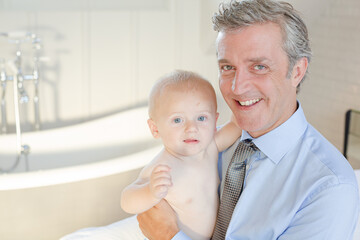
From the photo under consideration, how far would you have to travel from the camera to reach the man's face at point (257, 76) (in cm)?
148

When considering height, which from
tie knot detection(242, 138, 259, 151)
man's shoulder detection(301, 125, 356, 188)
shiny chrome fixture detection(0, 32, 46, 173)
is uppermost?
man's shoulder detection(301, 125, 356, 188)

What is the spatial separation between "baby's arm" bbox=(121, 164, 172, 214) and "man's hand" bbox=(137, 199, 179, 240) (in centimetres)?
3

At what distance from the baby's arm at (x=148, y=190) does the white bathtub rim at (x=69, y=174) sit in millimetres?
1185

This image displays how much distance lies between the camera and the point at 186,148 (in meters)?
1.64

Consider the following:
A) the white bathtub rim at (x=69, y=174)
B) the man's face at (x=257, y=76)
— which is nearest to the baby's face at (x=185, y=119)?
the man's face at (x=257, y=76)

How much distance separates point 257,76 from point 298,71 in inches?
5.9

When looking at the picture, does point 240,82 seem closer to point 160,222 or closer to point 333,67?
point 160,222

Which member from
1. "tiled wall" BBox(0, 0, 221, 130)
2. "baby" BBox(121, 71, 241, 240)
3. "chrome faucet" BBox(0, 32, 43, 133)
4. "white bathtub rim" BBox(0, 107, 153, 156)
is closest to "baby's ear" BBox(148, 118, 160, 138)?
"baby" BBox(121, 71, 241, 240)

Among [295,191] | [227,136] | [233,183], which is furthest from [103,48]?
[295,191]

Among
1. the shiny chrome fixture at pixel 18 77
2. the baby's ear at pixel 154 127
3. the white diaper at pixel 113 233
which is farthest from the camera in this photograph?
the shiny chrome fixture at pixel 18 77

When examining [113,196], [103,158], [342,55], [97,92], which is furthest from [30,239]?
[342,55]

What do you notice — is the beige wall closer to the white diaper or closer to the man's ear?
the white diaper

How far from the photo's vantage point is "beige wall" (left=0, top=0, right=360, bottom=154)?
147 inches

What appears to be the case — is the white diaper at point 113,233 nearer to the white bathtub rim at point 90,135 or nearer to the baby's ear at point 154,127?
the baby's ear at point 154,127
